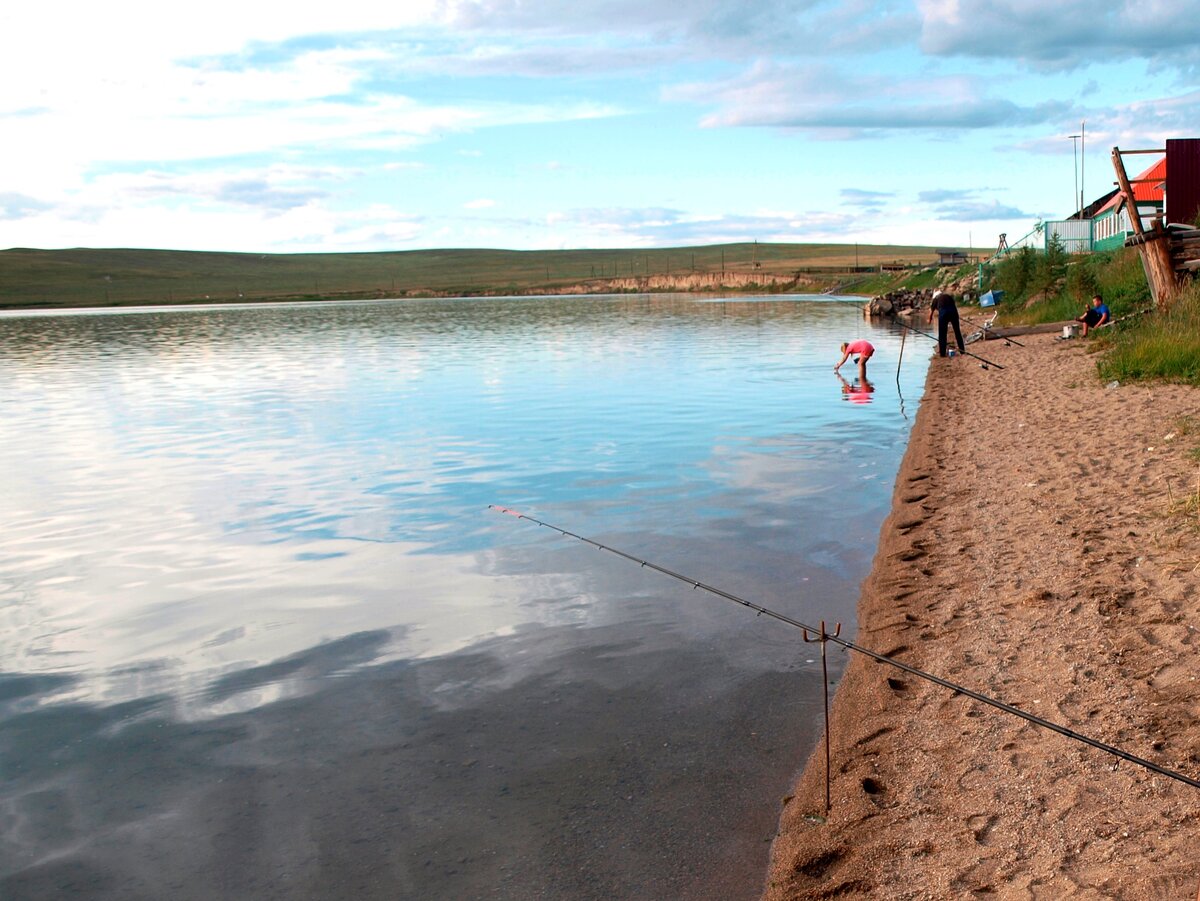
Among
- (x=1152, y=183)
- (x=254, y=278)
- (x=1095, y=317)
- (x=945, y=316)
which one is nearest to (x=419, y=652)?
(x=945, y=316)

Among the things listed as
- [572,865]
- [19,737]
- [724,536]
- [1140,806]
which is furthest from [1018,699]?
[19,737]

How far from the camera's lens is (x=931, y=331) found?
40.9 metres

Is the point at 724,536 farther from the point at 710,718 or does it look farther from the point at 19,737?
the point at 19,737

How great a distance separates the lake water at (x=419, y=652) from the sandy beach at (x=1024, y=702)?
0.39 meters

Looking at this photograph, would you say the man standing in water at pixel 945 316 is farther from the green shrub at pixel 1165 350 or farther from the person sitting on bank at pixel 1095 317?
the green shrub at pixel 1165 350

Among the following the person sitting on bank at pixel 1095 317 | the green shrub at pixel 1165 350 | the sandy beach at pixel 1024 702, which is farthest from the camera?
the person sitting on bank at pixel 1095 317

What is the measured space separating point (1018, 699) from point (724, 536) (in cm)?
454

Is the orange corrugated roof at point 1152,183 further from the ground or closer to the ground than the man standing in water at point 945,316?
further from the ground

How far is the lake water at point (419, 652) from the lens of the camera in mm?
5023

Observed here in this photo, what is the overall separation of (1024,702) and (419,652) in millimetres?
3859

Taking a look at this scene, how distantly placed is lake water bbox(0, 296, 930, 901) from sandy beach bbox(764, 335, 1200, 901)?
1.29 ft

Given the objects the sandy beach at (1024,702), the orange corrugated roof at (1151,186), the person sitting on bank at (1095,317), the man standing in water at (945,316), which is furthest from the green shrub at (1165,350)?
the orange corrugated roof at (1151,186)

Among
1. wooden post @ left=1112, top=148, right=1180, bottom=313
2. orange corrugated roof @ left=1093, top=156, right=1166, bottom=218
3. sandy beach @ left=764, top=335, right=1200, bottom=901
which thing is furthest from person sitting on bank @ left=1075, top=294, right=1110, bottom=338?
orange corrugated roof @ left=1093, top=156, right=1166, bottom=218

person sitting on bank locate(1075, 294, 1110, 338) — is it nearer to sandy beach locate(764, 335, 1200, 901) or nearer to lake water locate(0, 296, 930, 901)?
lake water locate(0, 296, 930, 901)
